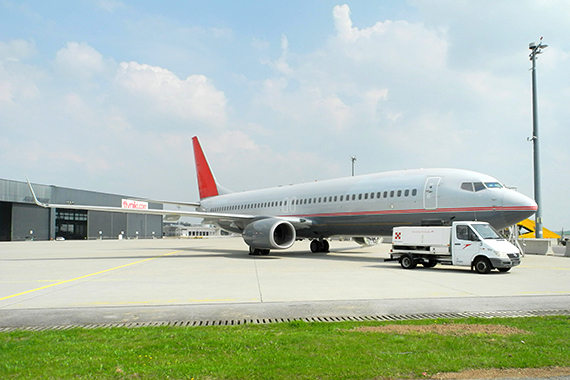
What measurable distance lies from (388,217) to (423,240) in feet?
13.5

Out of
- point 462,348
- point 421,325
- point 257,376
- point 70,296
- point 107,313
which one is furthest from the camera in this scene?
point 70,296

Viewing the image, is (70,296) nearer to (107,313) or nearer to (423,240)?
(107,313)

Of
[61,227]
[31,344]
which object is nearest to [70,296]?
[31,344]

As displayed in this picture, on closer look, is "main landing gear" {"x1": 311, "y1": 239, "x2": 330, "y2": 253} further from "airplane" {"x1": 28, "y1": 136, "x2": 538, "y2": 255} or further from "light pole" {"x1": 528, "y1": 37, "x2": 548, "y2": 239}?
"light pole" {"x1": 528, "y1": 37, "x2": 548, "y2": 239}

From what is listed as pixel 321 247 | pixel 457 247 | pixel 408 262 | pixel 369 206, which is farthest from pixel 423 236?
pixel 321 247

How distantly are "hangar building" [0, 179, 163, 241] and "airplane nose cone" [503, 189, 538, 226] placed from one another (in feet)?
178

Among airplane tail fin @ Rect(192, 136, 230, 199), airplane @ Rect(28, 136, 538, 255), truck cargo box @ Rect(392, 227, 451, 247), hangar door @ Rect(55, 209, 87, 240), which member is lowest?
hangar door @ Rect(55, 209, 87, 240)

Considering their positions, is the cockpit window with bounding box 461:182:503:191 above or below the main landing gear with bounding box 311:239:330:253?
above

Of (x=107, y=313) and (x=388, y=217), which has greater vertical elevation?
(x=388, y=217)

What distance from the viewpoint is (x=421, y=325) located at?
644 centimetres

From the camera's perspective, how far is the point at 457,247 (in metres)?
15.0

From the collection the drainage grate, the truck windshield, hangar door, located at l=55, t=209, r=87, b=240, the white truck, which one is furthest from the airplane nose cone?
hangar door, located at l=55, t=209, r=87, b=240

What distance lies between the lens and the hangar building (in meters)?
55.6

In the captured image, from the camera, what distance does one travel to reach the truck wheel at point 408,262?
52.7ft
